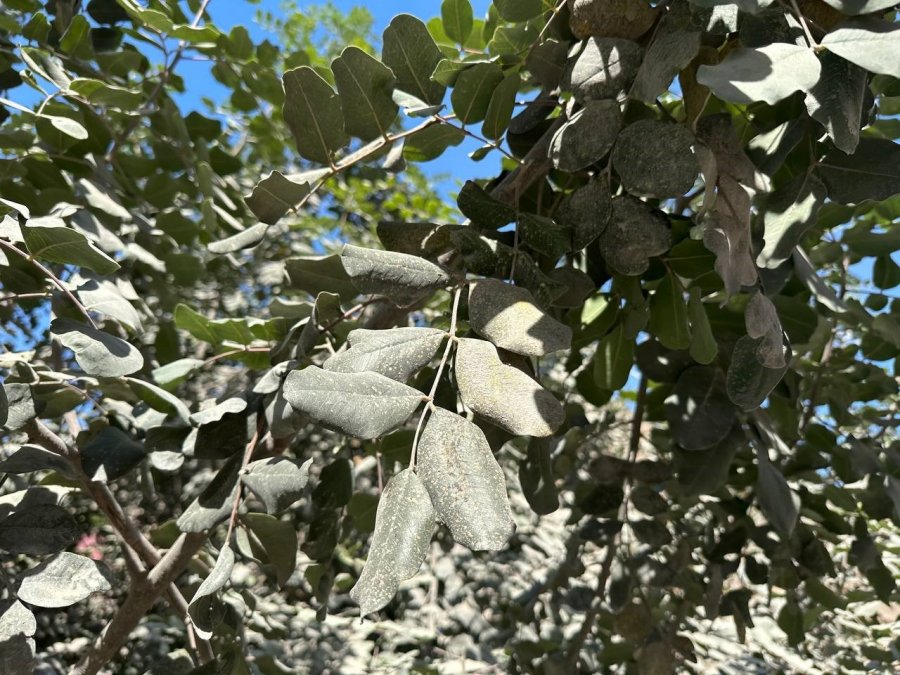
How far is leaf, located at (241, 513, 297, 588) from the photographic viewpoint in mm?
895

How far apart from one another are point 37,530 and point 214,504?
155 millimetres

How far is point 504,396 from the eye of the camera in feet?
1.96

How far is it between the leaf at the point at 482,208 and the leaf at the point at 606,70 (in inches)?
4.8

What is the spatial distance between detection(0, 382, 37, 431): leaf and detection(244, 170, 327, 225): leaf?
271 mm

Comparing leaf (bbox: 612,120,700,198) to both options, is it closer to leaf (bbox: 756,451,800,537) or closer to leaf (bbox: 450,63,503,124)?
leaf (bbox: 450,63,503,124)

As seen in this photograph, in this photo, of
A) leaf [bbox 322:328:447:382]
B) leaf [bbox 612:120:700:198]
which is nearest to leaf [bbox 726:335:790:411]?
leaf [bbox 612:120:700:198]

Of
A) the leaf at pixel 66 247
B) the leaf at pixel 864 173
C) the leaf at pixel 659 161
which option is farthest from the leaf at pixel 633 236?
the leaf at pixel 66 247

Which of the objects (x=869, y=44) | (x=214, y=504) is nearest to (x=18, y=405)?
(x=214, y=504)

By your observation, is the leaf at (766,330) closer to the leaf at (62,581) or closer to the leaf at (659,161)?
the leaf at (659,161)

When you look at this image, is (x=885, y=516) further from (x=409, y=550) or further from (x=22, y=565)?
(x=22, y=565)

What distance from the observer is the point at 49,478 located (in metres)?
1.03

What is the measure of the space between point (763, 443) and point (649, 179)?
49 cm

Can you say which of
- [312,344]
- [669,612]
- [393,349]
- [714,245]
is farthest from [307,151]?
[669,612]

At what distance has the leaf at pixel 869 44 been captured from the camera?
0.56 metres
